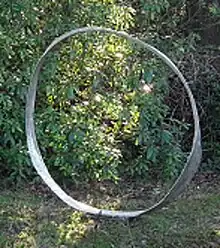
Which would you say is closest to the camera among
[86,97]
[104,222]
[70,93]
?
[104,222]

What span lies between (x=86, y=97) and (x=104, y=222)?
4.14 feet

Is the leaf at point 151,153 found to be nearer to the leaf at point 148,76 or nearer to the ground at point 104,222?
the ground at point 104,222

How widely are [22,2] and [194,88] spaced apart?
70.7 inches

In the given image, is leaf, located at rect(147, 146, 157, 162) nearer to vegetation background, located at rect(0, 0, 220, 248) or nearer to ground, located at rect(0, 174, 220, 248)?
vegetation background, located at rect(0, 0, 220, 248)

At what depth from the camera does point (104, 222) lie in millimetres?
4277

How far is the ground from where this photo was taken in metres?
4.00

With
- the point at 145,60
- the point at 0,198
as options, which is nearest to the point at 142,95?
the point at 145,60

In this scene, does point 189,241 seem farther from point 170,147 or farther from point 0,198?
point 0,198

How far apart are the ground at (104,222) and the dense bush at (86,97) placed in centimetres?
23

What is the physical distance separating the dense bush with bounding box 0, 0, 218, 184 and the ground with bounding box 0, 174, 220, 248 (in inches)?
9.1

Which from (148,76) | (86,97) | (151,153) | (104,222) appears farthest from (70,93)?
(104,222)

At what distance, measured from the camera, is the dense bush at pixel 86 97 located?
191 inches

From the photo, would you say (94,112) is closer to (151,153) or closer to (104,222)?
(151,153)

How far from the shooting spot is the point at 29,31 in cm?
493
